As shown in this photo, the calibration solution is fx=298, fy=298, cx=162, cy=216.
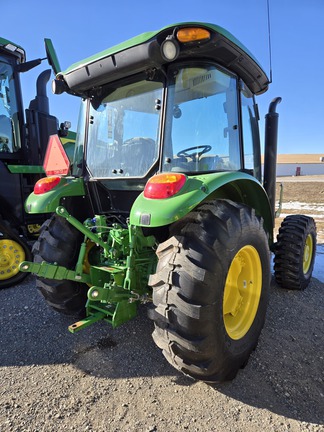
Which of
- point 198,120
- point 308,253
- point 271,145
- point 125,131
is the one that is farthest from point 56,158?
point 308,253

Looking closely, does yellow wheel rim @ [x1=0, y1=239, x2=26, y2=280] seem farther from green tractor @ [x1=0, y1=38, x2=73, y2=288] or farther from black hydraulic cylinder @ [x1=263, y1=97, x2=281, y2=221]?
black hydraulic cylinder @ [x1=263, y1=97, x2=281, y2=221]

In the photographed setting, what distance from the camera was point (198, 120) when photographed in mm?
2271

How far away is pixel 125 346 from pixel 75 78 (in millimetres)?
2226

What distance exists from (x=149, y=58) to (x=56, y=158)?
3.54 ft

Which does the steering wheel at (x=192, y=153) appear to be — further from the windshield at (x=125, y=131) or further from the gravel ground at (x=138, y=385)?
the gravel ground at (x=138, y=385)

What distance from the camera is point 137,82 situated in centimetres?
232

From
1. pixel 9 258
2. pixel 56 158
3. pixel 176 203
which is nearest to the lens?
pixel 176 203

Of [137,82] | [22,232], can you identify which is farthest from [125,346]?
[22,232]

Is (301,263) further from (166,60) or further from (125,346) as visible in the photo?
(166,60)

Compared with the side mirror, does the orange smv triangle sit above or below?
below

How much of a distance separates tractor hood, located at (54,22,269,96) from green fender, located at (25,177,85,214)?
0.81m

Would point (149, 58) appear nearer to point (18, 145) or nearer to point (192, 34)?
point (192, 34)

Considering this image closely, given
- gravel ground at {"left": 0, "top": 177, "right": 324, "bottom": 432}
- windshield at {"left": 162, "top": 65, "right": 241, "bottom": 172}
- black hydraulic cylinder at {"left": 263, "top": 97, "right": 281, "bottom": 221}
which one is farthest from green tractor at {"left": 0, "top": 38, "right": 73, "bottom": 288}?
black hydraulic cylinder at {"left": 263, "top": 97, "right": 281, "bottom": 221}

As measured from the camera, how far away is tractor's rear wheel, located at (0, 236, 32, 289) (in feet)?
12.2
